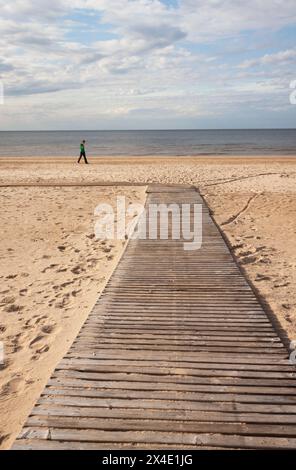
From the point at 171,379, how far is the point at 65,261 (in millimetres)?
4455

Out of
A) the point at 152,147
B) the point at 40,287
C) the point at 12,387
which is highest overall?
the point at 152,147

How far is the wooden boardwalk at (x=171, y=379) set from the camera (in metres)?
3.00

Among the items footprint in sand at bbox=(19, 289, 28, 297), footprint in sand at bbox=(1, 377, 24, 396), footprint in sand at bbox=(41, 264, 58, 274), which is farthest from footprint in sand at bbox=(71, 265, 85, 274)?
footprint in sand at bbox=(1, 377, 24, 396)

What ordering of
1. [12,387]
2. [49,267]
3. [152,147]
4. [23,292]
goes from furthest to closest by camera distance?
[152,147] < [49,267] < [23,292] < [12,387]

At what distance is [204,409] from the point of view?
3232mm

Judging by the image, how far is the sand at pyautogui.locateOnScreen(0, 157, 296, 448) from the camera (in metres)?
4.43

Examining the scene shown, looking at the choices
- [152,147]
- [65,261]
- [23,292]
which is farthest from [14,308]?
[152,147]

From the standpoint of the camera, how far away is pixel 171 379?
3605mm

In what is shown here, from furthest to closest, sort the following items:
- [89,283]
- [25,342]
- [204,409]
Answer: [89,283]
[25,342]
[204,409]

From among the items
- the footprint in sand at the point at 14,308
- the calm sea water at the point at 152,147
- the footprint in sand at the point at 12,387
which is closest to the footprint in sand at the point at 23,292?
the footprint in sand at the point at 14,308

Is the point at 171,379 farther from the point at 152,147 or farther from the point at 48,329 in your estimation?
the point at 152,147
